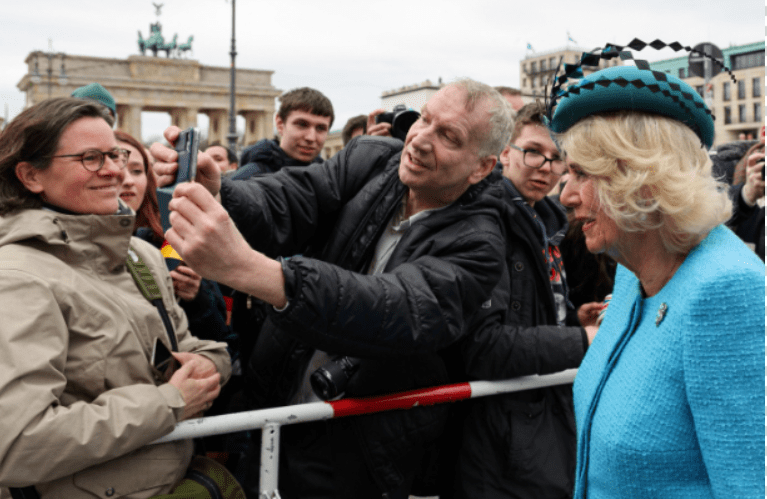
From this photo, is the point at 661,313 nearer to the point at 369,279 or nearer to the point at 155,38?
the point at 369,279

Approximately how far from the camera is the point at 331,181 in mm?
2430

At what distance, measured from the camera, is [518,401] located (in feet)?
8.03

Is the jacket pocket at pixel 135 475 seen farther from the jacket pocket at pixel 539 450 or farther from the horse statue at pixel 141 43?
the horse statue at pixel 141 43

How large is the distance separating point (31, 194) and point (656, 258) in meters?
1.80

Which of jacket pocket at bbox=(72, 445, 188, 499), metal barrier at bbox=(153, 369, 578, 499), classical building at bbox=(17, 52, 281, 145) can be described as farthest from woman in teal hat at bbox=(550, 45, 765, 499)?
classical building at bbox=(17, 52, 281, 145)

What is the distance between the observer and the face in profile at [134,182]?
305 centimetres

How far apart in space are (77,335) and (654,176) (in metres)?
1.53

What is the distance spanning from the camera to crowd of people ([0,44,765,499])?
1.36m

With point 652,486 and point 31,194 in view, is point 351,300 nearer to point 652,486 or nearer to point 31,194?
point 652,486

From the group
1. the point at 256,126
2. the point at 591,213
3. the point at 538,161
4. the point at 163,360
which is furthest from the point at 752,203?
the point at 256,126

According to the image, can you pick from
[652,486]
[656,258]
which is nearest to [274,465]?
[652,486]

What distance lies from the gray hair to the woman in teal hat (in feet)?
2.24

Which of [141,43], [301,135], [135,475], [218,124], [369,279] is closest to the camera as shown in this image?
[369,279]

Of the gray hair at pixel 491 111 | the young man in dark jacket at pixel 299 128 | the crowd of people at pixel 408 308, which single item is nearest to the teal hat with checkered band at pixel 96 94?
the crowd of people at pixel 408 308
